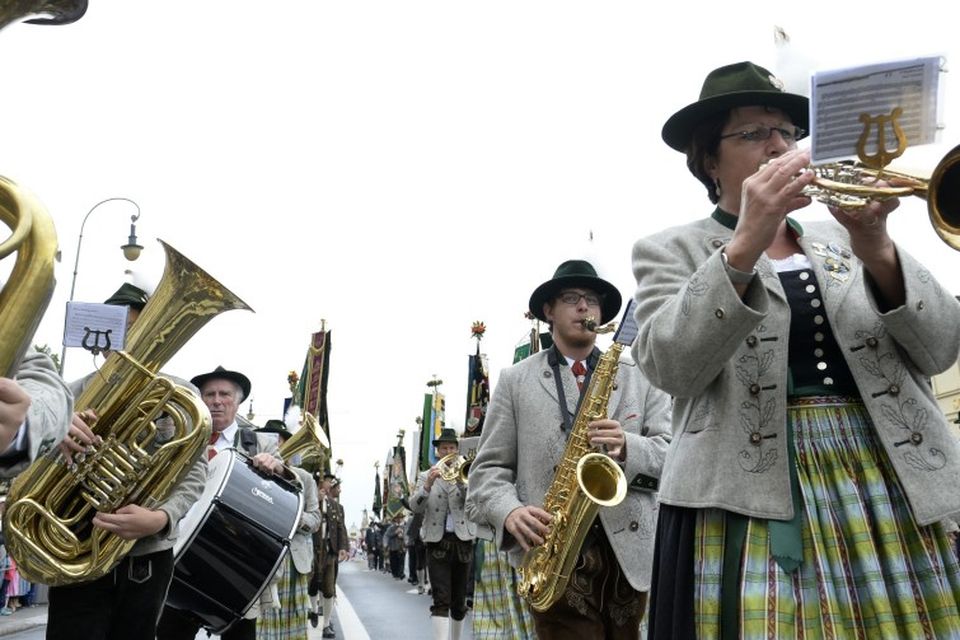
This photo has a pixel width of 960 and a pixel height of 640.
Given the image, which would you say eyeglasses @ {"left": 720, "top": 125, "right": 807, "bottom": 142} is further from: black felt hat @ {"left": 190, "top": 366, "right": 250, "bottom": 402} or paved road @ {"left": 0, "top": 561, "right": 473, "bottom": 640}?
paved road @ {"left": 0, "top": 561, "right": 473, "bottom": 640}

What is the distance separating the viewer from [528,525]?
474 cm

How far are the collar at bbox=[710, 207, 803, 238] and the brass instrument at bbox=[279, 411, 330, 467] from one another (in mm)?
8265

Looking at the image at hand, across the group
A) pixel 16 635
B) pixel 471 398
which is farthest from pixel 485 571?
pixel 16 635

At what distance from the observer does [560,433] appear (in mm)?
5266

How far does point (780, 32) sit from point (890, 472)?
130 cm

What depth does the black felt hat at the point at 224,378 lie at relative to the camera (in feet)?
28.4

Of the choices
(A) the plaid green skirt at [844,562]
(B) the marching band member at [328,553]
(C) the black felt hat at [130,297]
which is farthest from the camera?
(B) the marching band member at [328,553]

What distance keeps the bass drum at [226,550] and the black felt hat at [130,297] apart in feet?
4.17

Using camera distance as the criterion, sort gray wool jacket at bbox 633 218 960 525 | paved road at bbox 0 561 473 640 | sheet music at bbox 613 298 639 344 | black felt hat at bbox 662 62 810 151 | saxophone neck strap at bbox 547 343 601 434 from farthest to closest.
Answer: paved road at bbox 0 561 473 640 → saxophone neck strap at bbox 547 343 601 434 → sheet music at bbox 613 298 639 344 → black felt hat at bbox 662 62 810 151 → gray wool jacket at bbox 633 218 960 525

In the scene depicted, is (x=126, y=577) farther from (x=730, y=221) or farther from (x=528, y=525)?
(x=730, y=221)

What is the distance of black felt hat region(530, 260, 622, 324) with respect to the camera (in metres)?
5.91

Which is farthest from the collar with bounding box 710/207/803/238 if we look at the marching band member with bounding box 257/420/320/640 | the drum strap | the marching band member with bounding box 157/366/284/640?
the marching band member with bounding box 257/420/320/640

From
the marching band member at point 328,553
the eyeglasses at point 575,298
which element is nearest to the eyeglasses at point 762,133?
the eyeglasses at point 575,298

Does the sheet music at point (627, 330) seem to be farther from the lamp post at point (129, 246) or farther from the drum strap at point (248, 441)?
the lamp post at point (129, 246)
